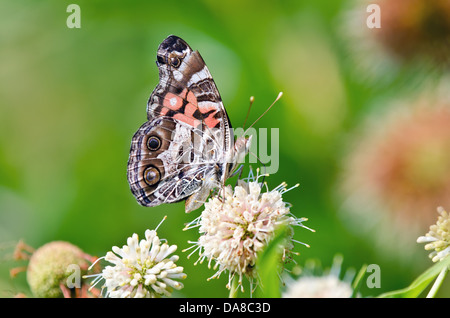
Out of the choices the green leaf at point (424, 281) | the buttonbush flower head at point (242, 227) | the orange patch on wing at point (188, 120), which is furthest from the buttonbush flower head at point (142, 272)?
the orange patch on wing at point (188, 120)

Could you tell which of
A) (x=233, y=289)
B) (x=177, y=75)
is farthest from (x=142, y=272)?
(x=177, y=75)

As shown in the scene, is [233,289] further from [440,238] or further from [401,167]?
[401,167]

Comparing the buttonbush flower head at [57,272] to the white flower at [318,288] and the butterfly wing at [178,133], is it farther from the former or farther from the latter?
the white flower at [318,288]

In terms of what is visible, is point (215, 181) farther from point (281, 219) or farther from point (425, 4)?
point (425, 4)

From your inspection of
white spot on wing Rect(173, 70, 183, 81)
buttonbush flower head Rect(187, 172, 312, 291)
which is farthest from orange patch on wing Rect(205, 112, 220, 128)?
buttonbush flower head Rect(187, 172, 312, 291)

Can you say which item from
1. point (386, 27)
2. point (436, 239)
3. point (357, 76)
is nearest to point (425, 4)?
point (386, 27)

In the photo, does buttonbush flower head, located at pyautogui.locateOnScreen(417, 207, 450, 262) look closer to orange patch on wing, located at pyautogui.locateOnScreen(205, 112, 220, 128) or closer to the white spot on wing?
orange patch on wing, located at pyautogui.locateOnScreen(205, 112, 220, 128)
